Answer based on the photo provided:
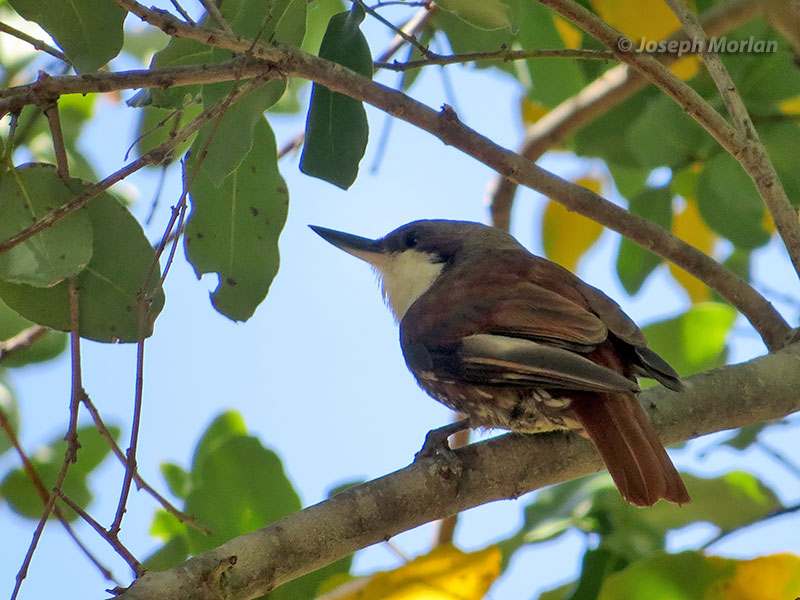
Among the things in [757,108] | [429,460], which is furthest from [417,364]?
[757,108]

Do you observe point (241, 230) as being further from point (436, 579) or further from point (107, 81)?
point (436, 579)

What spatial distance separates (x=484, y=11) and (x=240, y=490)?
4.30 feet

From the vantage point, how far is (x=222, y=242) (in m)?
2.37

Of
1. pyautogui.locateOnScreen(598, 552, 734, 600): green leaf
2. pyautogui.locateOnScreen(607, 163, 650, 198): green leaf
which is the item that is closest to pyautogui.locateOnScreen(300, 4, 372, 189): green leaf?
pyautogui.locateOnScreen(598, 552, 734, 600): green leaf

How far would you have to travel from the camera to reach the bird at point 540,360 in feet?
6.66

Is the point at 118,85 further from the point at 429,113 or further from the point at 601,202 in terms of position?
the point at 601,202

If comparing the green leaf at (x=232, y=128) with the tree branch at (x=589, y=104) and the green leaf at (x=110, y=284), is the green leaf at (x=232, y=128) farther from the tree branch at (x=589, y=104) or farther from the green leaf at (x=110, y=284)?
the tree branch at (x=589, y=104)

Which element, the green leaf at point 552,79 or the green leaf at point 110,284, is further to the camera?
the green leaf at point 552,79

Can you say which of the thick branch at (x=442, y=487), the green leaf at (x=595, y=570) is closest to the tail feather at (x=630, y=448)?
the thick branch at (x=442, y=487)

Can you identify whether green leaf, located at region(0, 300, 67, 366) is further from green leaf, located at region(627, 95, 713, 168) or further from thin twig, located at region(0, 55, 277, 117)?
green leaf, located at region(627, 95, 713, 168)

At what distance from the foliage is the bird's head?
466mm

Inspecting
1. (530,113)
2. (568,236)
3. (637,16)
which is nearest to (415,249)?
(568,236)

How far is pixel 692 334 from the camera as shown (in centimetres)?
294

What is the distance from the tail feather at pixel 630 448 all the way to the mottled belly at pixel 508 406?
53mm
